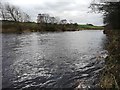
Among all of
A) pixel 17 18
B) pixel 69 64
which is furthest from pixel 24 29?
pixel 69 64

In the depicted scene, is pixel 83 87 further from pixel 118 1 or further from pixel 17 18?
pixel 17 18

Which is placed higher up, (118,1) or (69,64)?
(118,1)

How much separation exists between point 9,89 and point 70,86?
305 centimetres

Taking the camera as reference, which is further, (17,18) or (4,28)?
(17,18)

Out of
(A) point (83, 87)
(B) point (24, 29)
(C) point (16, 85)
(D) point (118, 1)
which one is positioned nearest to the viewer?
(A) point (83, 87)

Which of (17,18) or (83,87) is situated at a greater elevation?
(17,18)

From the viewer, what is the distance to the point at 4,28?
62.1 m

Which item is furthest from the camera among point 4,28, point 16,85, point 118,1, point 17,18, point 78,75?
point 17,18

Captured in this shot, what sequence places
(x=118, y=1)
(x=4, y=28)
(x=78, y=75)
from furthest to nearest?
(x=4, y=28) → (x=118, y=1) → (x=78, y=75)

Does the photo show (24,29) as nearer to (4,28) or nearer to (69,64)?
(4,28)

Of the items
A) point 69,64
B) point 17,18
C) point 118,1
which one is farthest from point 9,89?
point 17,18

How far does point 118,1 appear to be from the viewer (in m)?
21.5

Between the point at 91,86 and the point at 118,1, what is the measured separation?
49.1ft

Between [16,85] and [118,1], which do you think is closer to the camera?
[16,85]
